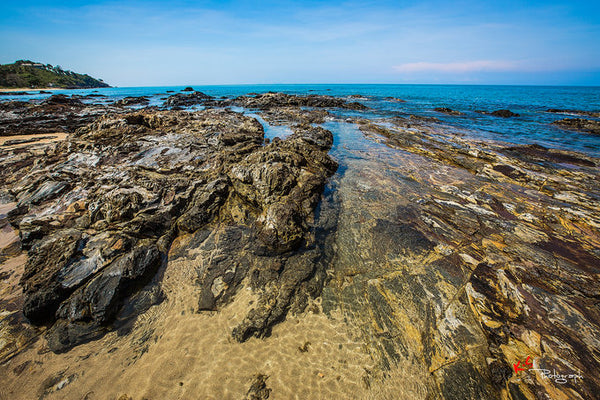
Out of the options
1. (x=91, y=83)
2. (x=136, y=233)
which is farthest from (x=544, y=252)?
(x=91, y=83)

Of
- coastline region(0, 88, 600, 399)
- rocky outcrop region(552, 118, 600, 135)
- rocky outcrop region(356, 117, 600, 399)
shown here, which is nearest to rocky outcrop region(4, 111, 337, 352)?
coastline region(0, 88, 600, 399)

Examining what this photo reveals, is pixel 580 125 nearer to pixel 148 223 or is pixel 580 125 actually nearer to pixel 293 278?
pixel 293 278

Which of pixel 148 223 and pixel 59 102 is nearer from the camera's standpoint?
pixel 148 223

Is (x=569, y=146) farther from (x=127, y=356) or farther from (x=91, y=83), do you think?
(x=91, y=83)

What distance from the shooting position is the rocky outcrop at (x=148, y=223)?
5.37 meters

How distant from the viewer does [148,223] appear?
7.57m

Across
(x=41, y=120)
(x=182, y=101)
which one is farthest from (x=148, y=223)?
(x=182, y=101)

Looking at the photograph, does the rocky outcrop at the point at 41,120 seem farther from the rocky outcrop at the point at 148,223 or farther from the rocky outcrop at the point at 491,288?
the rocky outcrop at the point at 491,288

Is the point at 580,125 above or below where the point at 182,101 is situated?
below

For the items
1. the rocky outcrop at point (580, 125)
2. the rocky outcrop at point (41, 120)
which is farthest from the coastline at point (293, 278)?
the rocky outcrop at point (580, 125)

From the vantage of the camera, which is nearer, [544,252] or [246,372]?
[246,372]

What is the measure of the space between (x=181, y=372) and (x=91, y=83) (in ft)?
730

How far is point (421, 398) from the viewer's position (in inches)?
157

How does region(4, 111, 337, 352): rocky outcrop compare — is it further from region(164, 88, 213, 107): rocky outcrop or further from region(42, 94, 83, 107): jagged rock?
region(164, 88, 213, 107): rocky outcrop
